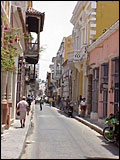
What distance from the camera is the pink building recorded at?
48.5 ft

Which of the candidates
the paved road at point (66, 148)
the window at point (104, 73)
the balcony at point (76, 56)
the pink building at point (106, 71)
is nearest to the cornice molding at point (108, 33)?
the pink building at point (106, 71)

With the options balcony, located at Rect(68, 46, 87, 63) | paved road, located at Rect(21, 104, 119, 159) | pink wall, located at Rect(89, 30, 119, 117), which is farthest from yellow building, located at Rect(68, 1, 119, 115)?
paved road, located at Rect(21, 104, 119, 159)

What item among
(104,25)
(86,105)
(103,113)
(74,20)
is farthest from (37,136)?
(74,20)

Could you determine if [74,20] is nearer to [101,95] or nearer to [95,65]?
[95,65]

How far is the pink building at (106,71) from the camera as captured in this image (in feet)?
48.5

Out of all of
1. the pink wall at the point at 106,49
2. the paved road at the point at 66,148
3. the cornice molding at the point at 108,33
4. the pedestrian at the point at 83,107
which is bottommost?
the paved road at the point at 66,148

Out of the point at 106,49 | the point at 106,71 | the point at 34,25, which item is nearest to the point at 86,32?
the point at 34,25

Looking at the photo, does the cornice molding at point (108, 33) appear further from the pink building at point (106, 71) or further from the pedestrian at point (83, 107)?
the pedestrian at point (83, 107)

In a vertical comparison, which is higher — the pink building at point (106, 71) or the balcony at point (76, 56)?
the balcony at point (76, 56)

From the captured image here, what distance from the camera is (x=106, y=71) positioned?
17375 millimetres

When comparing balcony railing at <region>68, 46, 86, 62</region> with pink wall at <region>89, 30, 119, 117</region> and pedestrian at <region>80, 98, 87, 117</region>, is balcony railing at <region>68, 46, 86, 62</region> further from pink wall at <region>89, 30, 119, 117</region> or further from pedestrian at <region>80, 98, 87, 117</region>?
pedestrian at <region>80, 98, 87, 117</region>

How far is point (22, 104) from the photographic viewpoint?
1464cm

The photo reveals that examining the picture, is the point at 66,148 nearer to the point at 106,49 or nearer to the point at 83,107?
the point at 106,49

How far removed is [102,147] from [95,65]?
1043cm
